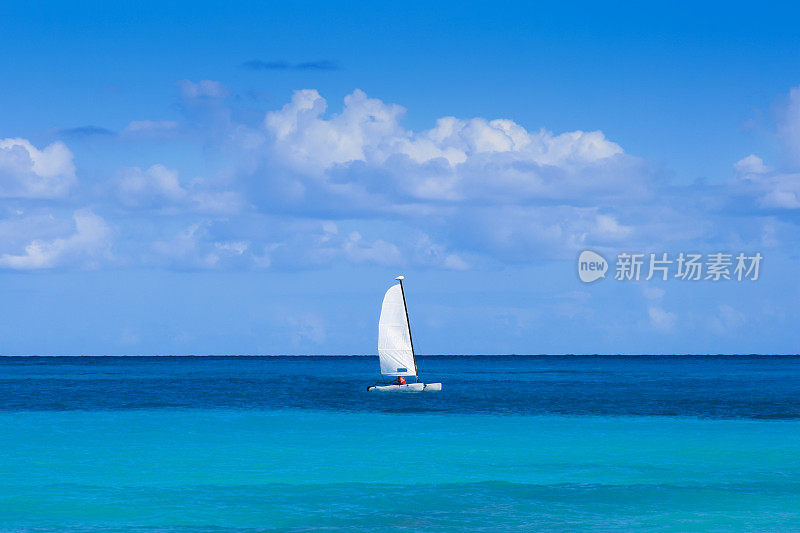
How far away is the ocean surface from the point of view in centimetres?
3194

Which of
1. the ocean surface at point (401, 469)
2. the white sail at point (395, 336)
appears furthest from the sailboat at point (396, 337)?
the ocean surface at point (401, 469)

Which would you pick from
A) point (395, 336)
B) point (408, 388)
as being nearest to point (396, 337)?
point (395, 336)

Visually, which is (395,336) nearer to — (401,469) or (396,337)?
(396,337)

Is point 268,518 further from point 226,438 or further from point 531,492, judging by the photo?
point 226,438

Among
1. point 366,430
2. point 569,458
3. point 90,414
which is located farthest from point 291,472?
point 90,414

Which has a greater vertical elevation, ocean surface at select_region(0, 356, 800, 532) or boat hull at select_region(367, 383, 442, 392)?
boat hull at select_region(367, 383, 442, 392)

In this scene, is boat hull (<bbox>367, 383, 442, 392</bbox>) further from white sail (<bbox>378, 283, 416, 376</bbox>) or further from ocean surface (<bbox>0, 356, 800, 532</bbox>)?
ocean surface (<bbox>0, 356, 800, 532</bbox>)

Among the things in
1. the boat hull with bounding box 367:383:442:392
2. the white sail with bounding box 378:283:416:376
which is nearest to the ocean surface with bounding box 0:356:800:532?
the white sail with bounding box 378:283:416:376

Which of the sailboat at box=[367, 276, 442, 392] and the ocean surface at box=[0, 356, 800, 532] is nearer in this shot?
the ocean surface at box=[0, 356, 800, 532]

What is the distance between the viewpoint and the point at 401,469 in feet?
141

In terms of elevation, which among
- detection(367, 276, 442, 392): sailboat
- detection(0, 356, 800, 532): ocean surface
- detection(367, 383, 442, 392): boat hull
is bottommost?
detection(0, 356, 800, 532): ocean surface

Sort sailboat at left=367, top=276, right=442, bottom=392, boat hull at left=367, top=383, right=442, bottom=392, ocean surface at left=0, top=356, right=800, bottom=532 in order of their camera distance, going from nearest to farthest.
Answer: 1. ocean surface at left=0, top=356, right=800, bottom=532
2. sailboat at left=367, top=276, right=442, bottom=392
3. boat hull at left=367, top=383, right=442, bottom=392

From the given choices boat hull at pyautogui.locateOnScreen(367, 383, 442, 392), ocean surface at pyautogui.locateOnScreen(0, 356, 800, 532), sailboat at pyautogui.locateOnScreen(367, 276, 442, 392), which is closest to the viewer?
ocean surface at pyautogui.locateOnScreen(0, 356, 800, 532)

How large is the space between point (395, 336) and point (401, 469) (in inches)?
1938
